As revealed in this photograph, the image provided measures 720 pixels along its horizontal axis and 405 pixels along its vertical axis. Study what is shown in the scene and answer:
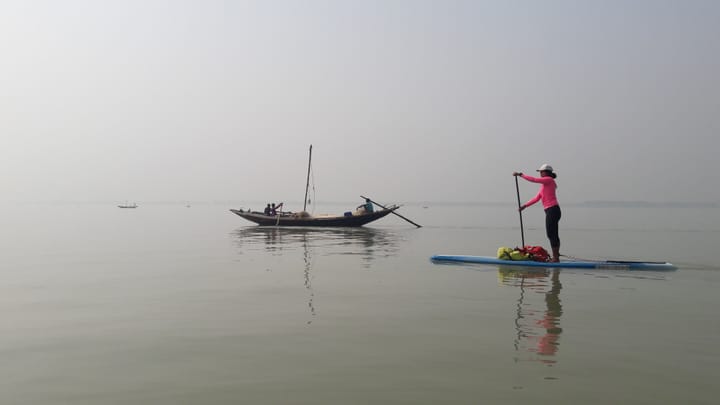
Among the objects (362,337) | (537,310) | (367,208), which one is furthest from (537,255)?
(367,208)

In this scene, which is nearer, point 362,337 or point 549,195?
point 362,337

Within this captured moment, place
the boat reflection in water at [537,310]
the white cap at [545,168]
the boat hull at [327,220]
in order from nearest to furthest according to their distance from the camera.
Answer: the boat reflection in water at [537,310]
the white cap at [545,168]
the boat hull at [327,220]

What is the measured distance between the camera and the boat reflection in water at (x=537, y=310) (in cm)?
662

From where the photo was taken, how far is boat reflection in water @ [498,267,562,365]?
21.7 ft

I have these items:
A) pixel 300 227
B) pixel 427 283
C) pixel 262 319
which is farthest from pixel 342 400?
pixel 300 227

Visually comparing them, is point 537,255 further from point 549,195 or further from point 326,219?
point 326,219

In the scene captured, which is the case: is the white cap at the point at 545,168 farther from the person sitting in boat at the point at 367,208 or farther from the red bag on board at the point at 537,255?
the person sitting in boat at the point at 367,208

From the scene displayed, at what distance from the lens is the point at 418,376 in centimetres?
545

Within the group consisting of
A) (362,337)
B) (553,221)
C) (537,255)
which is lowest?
(362,337)

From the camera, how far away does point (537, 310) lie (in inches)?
358

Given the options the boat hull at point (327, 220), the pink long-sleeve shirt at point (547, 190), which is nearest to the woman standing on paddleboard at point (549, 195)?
the pink long-sleeve shirt at point (547, 190)

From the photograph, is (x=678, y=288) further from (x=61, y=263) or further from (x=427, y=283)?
(x=61, y=263)

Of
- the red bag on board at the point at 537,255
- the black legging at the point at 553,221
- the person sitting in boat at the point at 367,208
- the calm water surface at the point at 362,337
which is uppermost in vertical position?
the person sitting in boat at the point at 367,208

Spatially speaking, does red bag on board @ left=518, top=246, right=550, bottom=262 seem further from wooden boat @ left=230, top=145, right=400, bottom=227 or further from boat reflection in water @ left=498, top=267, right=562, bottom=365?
wooden boat @ left=230, top=145, right=400, bottom=227
